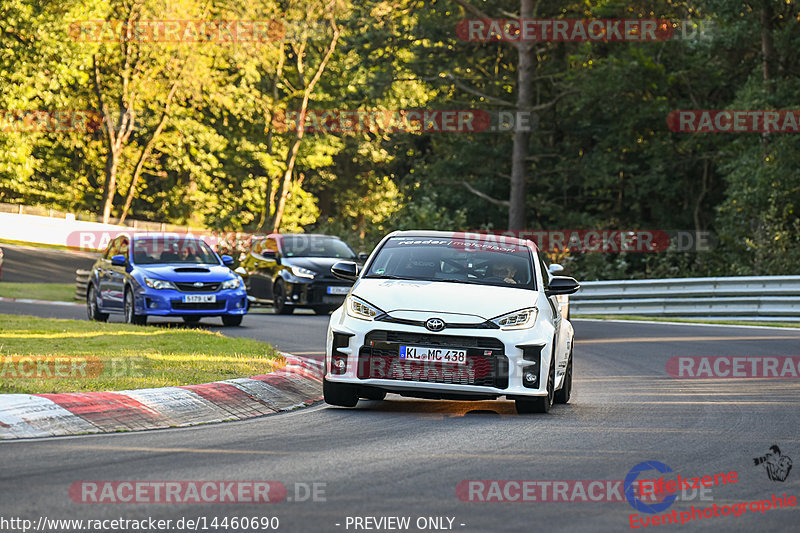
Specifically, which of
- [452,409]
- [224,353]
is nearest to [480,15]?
[224,353]

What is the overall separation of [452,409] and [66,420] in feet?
11.9

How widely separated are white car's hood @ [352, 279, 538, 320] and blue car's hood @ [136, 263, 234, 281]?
10.9 meters

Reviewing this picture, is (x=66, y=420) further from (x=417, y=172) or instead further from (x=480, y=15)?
(x=417, y=172)

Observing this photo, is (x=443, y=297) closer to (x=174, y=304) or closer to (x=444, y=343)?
(x=444, y=343)

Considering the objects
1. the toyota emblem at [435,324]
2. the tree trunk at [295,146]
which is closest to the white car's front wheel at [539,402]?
the toyota emblem at [435,324]

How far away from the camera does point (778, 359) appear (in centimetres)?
1702

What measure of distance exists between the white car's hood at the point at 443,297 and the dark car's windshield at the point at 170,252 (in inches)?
473

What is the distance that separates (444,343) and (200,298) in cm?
1193

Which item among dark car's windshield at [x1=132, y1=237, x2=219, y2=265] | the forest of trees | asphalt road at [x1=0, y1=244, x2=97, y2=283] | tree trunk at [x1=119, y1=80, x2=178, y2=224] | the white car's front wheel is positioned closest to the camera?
the white car's front wheel

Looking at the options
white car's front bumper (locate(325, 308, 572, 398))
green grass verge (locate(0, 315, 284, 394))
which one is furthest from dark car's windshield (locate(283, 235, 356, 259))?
white car's front bumper (locate(325, 308, 572, 398))

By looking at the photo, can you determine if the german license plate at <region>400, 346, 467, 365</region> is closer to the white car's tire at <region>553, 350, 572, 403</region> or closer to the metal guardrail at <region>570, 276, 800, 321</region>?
the white car's tire at <region>553, 350, 572, 403</region>

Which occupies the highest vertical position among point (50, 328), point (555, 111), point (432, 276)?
point (555, 111)

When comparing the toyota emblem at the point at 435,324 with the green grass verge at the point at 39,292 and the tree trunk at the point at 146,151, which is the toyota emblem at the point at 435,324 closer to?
the green grass verge at the point at 39,292

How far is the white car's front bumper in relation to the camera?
415 inches
